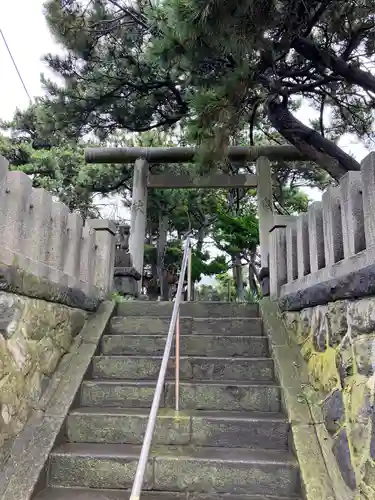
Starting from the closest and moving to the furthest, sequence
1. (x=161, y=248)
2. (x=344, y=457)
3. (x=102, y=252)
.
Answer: (x=344, y=457) < (x=102, y=252) < (x=161, y=248)

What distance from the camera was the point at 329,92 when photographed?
500cm

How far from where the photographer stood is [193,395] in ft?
8.85

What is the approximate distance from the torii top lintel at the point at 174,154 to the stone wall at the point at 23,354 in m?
4.07

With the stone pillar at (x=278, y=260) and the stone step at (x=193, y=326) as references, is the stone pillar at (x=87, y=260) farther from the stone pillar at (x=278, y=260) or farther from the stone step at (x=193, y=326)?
the stone pillar at (x=278, y=260)

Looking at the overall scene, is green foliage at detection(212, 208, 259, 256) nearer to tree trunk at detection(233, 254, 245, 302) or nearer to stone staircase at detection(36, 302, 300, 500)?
tree trunk at detection(233, 254, 245, 302)

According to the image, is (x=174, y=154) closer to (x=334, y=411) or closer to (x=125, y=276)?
(x=125, y=276)

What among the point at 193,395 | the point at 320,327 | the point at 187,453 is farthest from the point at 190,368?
the point at 320,327

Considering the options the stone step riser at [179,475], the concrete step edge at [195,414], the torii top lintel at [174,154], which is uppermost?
the torii top lintel at [174,154]

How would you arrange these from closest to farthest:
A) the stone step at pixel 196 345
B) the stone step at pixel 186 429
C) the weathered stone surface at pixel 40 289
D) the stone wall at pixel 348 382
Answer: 1. the stone wall at pixel 348 382
2. the weathered stone surface at pixel 40 289
3. the stone step at pixel 186 429
4. the stone step at pixel 196 345

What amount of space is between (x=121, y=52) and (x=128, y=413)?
4.45 meters

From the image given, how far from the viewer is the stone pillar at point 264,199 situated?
20.3 ft

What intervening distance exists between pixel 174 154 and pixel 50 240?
13.0ft

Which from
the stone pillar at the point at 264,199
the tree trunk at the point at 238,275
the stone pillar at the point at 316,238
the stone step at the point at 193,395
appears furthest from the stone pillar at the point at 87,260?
the tree trunk at the point at 238,275

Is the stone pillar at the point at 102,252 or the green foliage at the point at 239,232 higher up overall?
the green foliage at the point at 239,232
